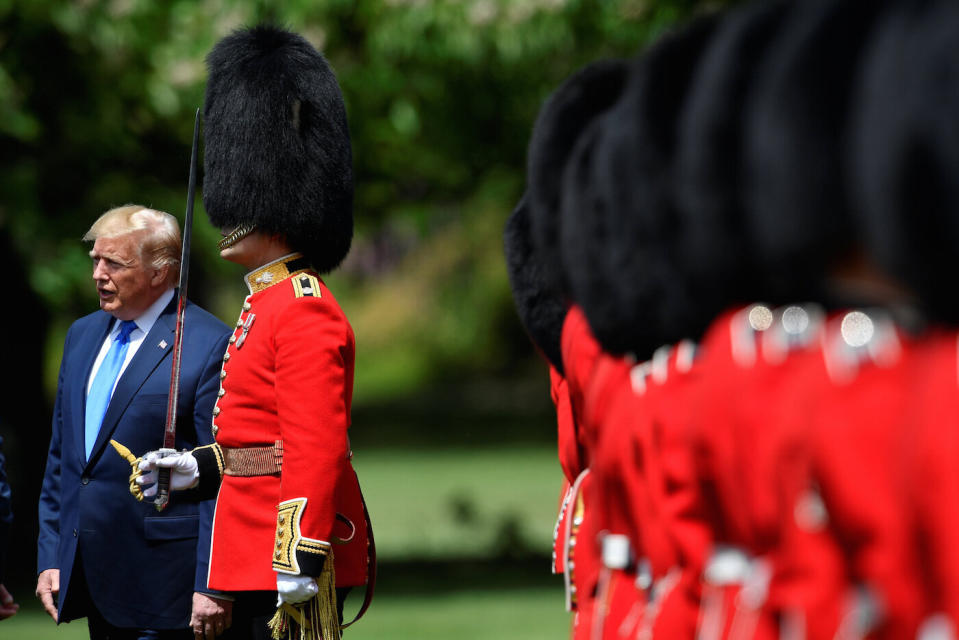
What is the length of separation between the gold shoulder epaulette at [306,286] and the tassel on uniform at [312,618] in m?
0.68

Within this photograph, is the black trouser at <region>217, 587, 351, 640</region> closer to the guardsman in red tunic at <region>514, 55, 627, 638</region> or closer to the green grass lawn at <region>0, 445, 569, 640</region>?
the guardsman in red tunic at <region>514, 55, 627, 638</region>

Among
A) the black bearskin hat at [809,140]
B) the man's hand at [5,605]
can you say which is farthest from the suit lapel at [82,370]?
the black bearskin hat at [809,140]

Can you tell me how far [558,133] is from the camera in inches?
106

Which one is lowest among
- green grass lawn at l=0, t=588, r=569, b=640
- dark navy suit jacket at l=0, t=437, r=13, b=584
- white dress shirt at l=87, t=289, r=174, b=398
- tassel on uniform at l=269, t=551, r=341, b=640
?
green grass lawn at l=0, t=588, r=569, b=640

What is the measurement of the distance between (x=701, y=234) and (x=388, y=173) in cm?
661

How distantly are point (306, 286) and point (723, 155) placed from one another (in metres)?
1.93

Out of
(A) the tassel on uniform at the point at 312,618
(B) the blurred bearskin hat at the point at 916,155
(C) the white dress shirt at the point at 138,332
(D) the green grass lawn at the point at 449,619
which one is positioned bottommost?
(D) the green grass lawn at the point at 449,619

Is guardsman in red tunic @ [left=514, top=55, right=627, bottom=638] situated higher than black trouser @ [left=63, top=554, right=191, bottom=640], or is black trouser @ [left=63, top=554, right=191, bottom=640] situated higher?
guardsman in red tunic @ [left=514, top=55, right=627, bottom=638]

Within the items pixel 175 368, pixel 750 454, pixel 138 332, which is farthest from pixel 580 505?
pixel 138 332

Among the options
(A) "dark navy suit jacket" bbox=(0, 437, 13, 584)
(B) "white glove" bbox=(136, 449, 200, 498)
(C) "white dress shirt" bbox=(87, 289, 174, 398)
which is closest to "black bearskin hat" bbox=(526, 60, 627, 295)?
(B) "white glove" bbox=(136, 449, 200, 498)

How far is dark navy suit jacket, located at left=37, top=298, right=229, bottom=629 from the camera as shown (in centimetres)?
369

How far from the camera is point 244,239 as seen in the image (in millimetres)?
3799

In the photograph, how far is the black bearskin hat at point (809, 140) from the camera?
169 centimetres

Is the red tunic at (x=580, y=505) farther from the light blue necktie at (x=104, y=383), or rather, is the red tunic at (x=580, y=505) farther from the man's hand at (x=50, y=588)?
the man's hand at (x=50, y=588)
